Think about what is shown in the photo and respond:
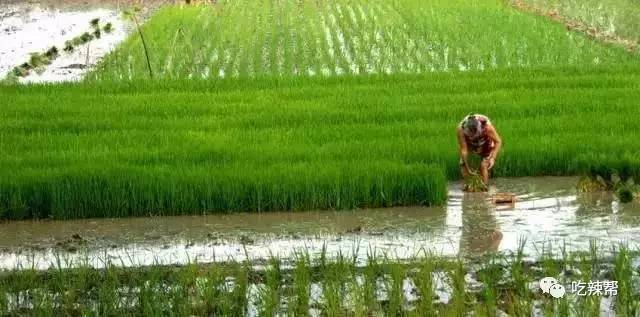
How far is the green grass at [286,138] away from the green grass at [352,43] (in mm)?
1369

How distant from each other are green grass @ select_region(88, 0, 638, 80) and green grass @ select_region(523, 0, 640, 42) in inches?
34.5

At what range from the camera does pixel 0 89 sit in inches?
412

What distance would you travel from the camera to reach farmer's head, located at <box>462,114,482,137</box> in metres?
6.54

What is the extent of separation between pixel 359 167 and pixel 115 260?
1841 millimetres

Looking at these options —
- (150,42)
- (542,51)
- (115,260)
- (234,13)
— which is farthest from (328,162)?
(234,13)

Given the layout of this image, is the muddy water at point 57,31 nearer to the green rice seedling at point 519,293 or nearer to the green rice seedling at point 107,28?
the green rice seedling at point 107,28

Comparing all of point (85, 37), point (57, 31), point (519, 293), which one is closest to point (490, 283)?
point (519, 293)

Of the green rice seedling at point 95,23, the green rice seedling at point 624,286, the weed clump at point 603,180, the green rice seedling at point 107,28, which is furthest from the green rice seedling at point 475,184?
the green rice seedling at point 95,23

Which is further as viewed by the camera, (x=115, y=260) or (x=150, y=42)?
(x=150, y=42)

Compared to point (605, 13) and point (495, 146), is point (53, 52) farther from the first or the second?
point (495, 146)

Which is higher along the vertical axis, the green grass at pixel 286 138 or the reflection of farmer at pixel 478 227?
the green grass at pixel 286 138

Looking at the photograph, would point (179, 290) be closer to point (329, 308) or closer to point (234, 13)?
point (329, 308)

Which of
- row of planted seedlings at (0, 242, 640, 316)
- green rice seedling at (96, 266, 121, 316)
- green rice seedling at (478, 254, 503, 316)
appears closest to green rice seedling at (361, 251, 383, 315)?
row of planted seedlings at (0, 242, 640, 316)

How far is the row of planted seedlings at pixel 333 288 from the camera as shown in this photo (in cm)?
430
